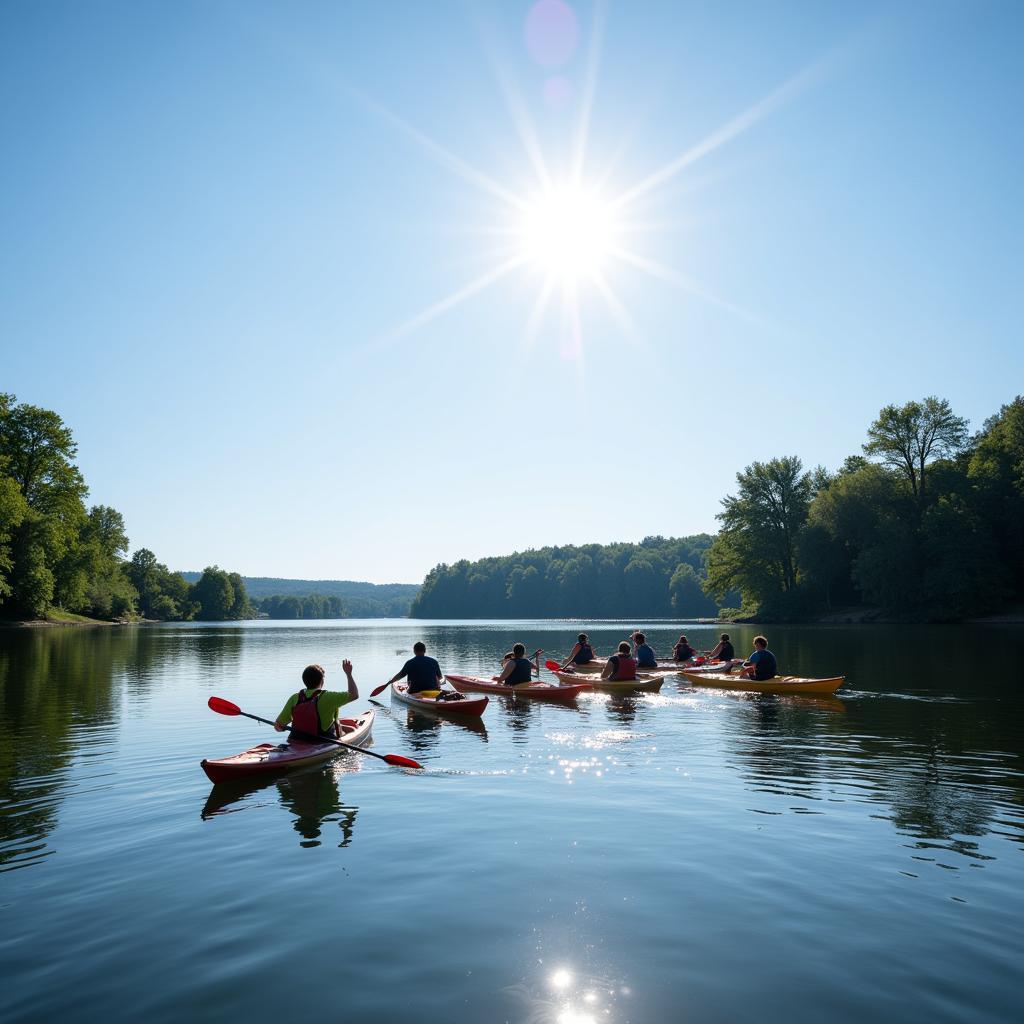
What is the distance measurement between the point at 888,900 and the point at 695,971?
93.9 inches

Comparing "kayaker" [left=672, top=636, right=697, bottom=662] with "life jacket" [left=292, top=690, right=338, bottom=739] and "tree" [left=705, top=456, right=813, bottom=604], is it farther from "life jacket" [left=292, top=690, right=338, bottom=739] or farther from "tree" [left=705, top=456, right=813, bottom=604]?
Result: "tree" [left=705, top=456, right=813, bottom=604]

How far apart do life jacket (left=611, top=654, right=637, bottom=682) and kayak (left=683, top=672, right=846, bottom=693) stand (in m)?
3.10

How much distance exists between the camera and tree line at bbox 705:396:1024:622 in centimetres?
6050

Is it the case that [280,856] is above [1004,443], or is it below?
below

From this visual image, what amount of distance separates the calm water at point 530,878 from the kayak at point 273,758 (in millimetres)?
318

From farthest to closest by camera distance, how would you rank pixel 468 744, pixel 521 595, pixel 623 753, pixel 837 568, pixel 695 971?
pixel 521 595 < pixel 837 568 < pixel 468 744 < pixel 623 753 < pixel 695 971

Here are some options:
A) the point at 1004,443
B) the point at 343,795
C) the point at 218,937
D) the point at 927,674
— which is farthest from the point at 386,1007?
the point at 1004,443

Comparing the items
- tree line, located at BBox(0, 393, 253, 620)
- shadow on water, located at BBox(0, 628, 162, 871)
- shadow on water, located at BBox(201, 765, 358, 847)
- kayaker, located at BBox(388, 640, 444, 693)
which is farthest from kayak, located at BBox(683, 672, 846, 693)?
tree line, located at BBox(0, 393, 253, 620)

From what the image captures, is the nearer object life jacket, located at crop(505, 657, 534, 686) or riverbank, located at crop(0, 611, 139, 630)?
life jacket, located at crop(505, 657, 534, 686)

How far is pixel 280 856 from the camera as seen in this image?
793 cm

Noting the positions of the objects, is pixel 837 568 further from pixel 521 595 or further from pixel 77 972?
pixel 521 595

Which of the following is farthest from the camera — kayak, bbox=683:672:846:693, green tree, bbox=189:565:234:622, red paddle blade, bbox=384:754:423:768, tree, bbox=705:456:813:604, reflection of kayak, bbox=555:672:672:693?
green tree, bbox=189:565:234:622

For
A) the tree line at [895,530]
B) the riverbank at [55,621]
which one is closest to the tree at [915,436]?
the tree line at [895,530]

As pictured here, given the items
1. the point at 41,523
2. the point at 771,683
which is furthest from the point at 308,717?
the point at 41,523
